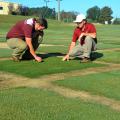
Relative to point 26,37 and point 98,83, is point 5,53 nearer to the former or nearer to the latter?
point 26,37

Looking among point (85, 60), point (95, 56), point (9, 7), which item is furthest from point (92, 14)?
point (85, 60)

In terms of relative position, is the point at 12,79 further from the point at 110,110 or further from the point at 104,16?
the point at 104,16

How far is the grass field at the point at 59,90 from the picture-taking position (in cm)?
554

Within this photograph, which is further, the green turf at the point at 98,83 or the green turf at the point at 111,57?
the green turf at the point at 111,57

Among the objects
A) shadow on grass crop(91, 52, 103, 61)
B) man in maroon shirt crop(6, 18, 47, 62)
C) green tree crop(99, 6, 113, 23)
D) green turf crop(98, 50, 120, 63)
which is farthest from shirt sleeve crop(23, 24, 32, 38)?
green tree crop(99, 6, 113, 23)

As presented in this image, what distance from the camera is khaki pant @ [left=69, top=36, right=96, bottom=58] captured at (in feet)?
34.7

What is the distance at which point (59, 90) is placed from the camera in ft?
23.5

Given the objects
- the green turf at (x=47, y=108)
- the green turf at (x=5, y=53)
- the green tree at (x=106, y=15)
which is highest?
the green turf at (x=47, y=108)

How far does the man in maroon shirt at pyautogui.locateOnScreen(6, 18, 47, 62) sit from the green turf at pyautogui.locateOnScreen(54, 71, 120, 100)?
2.17 meters

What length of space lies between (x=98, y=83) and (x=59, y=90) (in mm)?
901

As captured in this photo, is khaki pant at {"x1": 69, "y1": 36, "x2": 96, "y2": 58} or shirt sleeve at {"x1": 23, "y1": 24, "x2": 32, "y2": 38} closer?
shirt sleeve at {"x1": 23, "y1": 24, "x2": 32, "y2": 38}

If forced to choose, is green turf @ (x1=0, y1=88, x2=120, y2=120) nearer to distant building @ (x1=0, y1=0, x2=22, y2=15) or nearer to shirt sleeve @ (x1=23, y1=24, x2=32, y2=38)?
shirt sleeve @ (x1=23, y1=24, x2=32, y2=38)

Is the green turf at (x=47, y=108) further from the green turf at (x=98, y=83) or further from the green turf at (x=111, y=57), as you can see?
the green turf at (x=111, y=57)

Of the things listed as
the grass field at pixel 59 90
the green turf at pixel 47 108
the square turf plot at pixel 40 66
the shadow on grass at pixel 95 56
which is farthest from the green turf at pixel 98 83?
the shadow on grass at pixel 95 56
